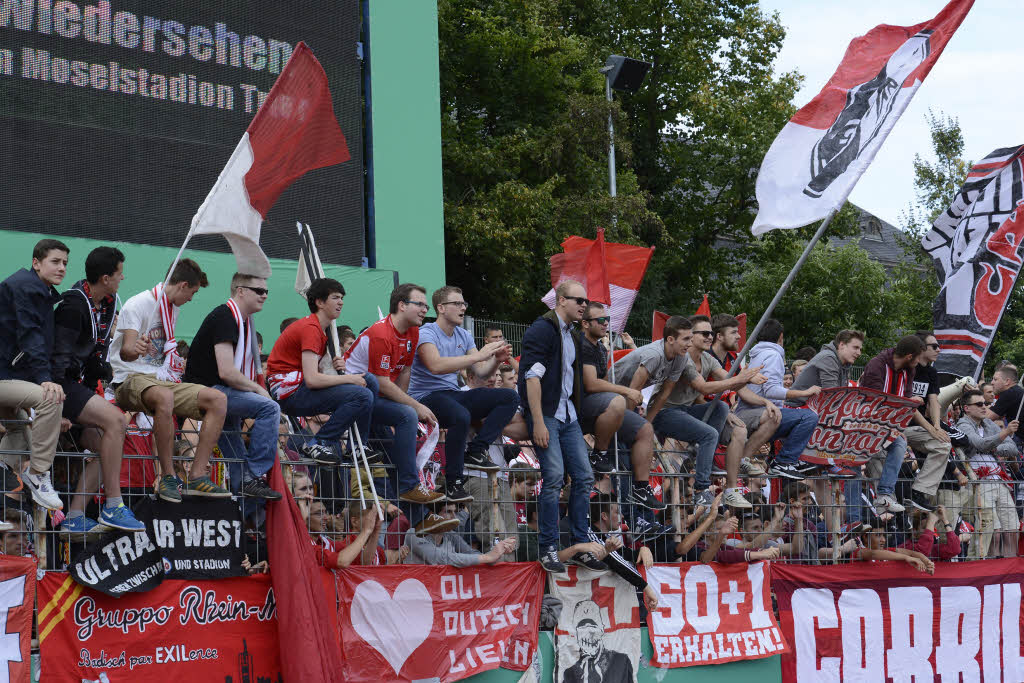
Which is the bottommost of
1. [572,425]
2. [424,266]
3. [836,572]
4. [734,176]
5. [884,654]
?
[884,654]

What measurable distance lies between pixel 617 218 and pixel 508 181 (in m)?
2.27

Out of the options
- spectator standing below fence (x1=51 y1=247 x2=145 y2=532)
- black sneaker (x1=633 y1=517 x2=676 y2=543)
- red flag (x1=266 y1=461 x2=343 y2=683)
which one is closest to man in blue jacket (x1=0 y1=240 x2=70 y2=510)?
spectator standing below fence (x1=51 y1=247 x2=145 y2=532)

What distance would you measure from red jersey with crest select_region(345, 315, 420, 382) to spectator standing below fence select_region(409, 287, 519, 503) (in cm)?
15

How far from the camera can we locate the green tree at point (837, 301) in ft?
93.2

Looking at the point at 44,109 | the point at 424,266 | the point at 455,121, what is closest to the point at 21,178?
the point at 44,109

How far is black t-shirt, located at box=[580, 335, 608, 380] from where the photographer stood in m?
9.94

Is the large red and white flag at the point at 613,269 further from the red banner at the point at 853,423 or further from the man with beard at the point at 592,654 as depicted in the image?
the man with beard at the point at 592,654

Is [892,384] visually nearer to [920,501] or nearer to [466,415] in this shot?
[920,501]

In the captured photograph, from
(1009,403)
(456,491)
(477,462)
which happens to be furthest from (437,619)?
(1009,403)

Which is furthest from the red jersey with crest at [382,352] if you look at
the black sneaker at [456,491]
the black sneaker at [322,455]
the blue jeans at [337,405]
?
the black sneaker at [456,491]

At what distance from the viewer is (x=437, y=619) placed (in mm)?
9164

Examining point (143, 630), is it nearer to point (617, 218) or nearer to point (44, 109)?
point (44, 109)

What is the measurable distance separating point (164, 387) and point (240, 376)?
1.67 feet

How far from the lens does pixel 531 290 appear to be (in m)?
25.8
